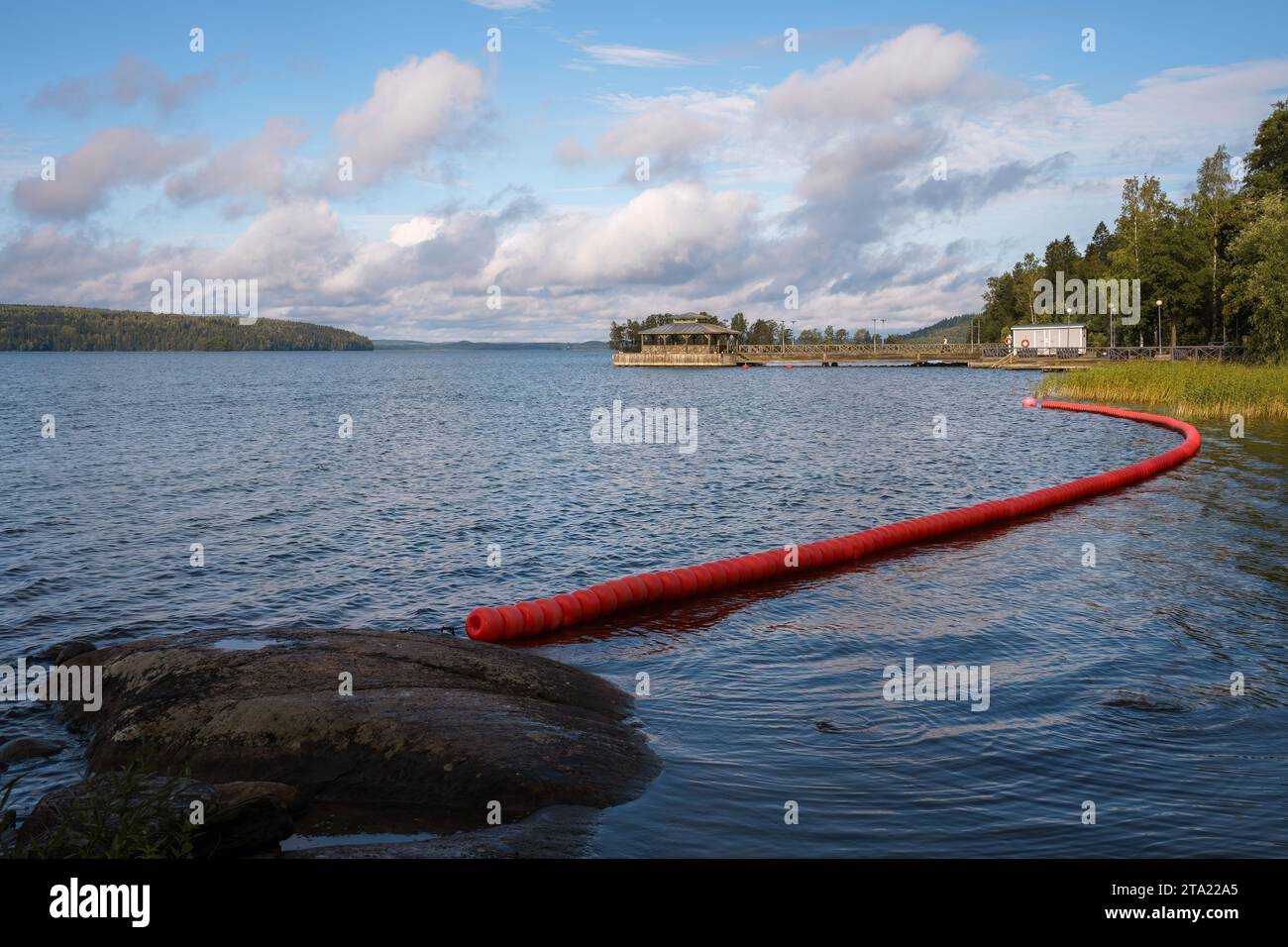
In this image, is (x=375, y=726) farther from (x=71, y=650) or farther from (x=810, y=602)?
(x=810, y=602)

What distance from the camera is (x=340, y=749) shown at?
9.09 m

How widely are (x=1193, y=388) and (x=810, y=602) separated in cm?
4434

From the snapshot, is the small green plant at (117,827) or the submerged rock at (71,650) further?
the submerged rock at (71,650)

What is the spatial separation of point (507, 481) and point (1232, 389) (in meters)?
38.8

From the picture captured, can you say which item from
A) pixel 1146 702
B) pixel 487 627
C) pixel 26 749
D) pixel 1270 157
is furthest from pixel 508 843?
pixel 1270 157

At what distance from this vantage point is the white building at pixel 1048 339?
129000 millimetres

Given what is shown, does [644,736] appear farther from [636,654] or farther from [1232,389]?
[1232,389]

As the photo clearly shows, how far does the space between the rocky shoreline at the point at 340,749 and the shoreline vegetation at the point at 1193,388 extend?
49.5m

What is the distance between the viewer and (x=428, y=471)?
39.0 meters

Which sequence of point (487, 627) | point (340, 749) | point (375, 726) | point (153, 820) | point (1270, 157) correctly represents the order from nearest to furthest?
point (153, 820) < point (340, 749) < point (375, 726) < point (487, 627) < point (1270, 157)

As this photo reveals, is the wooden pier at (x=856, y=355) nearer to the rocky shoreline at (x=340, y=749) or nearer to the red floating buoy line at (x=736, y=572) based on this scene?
the red floating buoy line at (x=736, y=572)

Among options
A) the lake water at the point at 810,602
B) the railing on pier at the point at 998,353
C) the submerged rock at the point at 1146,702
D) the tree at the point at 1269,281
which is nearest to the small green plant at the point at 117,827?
the lake water at the point at 810,602

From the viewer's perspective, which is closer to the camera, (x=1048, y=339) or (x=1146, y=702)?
(x=1146, y=702)
